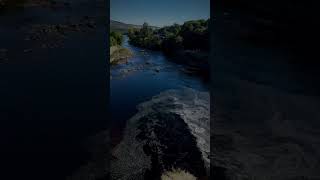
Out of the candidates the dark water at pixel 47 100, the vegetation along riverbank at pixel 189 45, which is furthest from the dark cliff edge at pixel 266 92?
the dark water at pixel 47 100

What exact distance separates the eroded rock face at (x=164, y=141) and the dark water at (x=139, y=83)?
102 centimetres

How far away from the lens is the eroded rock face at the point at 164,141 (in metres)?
14.2

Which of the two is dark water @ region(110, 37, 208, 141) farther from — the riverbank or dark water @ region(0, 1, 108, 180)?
dark water @ region(0, 1, 108, 180)

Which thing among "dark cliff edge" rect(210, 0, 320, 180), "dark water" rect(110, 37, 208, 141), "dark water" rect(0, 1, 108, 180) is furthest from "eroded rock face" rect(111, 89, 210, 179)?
"dark water" rect(0, 1, 108, 180)

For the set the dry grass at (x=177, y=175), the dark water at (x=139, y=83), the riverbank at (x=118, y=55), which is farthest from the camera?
the riverbank at (x=118, y=55)

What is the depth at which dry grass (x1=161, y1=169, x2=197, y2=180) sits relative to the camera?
12700 millimetres

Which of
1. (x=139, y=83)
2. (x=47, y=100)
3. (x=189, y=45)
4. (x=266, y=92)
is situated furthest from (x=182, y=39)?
(x=47, y=100)

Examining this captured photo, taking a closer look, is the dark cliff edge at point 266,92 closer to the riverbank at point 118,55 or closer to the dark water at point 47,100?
the dark water at point 47,100

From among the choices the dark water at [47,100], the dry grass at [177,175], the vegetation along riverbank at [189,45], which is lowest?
the dry grass at [177,175]

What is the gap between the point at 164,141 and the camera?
16797 millimetres

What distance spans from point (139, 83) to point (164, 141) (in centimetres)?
1387

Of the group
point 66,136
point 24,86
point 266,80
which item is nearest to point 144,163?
point 66,136

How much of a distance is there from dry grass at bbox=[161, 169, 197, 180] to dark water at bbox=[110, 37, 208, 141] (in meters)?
5.11

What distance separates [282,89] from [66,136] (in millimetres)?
11411
